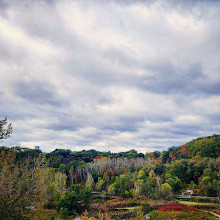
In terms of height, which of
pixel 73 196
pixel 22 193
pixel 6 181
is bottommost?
pixel 73 196

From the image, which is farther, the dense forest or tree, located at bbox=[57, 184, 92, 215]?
tree, located at bbox=[57, 184, 92, 215]

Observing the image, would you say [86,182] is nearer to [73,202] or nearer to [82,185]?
[82,185]

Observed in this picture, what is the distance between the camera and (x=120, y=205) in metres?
28.5

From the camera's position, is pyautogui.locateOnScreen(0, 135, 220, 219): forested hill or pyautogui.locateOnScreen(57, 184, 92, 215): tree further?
pyautogui.locateOnScreen(57, 184, 92, 215): tree

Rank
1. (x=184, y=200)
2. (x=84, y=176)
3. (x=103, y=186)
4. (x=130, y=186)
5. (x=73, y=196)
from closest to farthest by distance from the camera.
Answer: (x=73, y=196)
(x=184, y=200)
(x=130, y=186)
(x=103, y=186)
(x=84, y=176)

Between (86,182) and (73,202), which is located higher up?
(73,202)

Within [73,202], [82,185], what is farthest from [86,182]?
[73,202]

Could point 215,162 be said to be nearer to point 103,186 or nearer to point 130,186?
point 130,186

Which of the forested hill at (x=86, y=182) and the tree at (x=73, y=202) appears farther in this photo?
the tree at (x=73, y=202)

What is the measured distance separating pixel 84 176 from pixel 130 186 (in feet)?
66.7

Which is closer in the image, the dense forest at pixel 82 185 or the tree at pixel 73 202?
the dense forest at pixel 82 185

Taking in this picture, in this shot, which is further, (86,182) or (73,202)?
(86,182)

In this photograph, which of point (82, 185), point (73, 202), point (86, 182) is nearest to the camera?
point (73, 202)

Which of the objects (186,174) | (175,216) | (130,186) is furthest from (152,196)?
(175,216)
